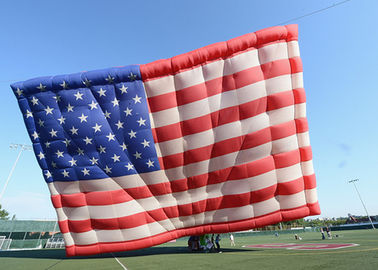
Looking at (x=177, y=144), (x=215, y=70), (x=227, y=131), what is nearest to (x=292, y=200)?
(x=227, y=131)

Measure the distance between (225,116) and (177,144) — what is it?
297cm

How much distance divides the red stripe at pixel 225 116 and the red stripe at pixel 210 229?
199 inches

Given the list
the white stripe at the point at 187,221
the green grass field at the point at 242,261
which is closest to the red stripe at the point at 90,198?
the white stripe at the point at 187,221

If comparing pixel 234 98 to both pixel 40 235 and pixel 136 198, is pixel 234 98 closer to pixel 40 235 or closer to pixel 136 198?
pixel 136 198

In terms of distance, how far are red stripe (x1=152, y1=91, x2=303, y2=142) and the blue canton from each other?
1011 millimetres

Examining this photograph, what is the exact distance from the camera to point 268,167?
432 inches

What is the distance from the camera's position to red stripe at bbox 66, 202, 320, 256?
1082 centimetres

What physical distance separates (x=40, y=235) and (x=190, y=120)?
4355cm

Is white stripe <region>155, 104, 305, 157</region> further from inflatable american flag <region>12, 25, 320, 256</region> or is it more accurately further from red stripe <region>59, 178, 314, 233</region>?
red stripe <region>59, 178, 314, 233</region>

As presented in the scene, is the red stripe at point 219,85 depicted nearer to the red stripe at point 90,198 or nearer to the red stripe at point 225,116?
the red stripe at point 225,116

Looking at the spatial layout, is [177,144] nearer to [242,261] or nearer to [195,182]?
[195,182]

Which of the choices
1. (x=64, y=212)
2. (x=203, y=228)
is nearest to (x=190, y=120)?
(x=203, y=228)

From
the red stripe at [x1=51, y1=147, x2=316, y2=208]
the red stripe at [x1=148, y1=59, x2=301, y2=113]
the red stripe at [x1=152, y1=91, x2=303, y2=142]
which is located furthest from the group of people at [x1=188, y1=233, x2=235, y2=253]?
the red stripe at [x1=148, y1=59, x2=301, y2=113]

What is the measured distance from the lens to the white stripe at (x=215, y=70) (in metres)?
11.5
